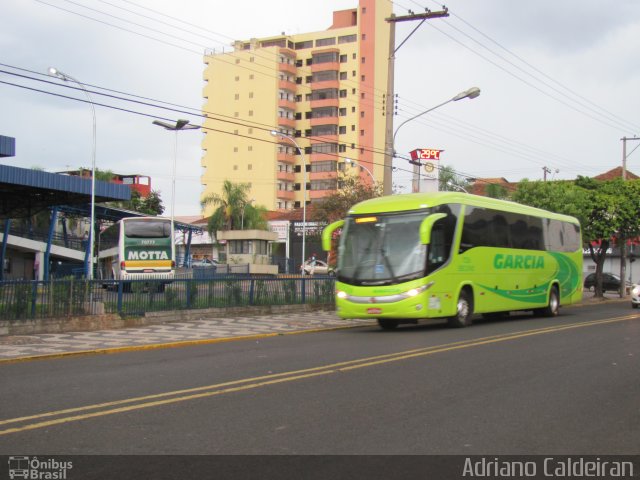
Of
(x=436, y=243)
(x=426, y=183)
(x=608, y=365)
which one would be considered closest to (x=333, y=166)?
(x=426, y=183)

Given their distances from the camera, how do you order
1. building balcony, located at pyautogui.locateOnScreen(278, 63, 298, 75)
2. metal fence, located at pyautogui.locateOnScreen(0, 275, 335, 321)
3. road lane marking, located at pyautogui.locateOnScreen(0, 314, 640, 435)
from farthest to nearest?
building balcony, located at pyautogui.locateOnScreen(278, 63, 298, 75) < metal fence, located at pyautogui.locateOnScreen(0, 275, 335, 321) < road lane marking, located at pyautogui.locateOnScreen(0, 314, 640, 435)

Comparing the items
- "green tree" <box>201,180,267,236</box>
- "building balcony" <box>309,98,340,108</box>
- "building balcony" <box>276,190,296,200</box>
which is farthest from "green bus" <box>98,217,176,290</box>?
"building balcony" <box>309,98,340,108</box>

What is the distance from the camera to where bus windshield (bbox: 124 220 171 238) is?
111 feet

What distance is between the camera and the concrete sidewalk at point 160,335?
13281mm

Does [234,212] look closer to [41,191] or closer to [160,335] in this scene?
[41,191]

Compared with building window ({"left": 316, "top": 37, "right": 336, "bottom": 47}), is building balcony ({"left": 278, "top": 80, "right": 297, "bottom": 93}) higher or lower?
lower

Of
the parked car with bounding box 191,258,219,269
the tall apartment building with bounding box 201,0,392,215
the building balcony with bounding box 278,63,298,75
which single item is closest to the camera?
the parked car with bounding box 191,258,219,269

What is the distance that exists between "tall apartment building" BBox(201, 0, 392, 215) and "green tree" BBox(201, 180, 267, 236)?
19339 millimetres

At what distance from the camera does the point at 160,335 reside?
16.2 metres

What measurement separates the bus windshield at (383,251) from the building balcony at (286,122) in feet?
262
